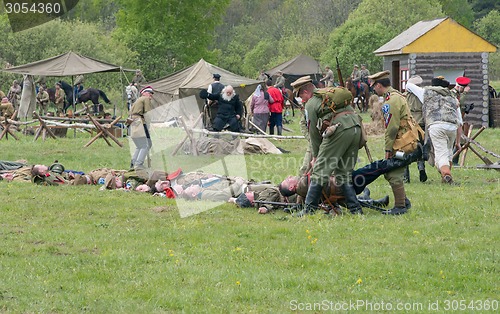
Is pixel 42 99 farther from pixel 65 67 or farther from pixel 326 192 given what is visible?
pixel 326 192

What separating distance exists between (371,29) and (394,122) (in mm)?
41617

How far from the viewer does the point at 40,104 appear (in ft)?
112

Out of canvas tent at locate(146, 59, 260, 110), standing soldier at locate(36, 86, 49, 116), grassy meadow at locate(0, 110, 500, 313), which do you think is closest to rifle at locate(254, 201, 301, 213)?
grassy meadow at locate(0, 110, 500, 313)

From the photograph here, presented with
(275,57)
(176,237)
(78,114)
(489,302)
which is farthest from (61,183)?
(275,57)

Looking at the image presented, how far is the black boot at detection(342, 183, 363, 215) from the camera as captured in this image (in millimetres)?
10984

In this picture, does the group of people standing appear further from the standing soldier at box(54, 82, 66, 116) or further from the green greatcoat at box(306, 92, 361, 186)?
the standing soldier at box(54, 82, 66, 116)

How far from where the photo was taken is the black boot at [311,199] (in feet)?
35.6

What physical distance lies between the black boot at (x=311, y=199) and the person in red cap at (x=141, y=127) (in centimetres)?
552

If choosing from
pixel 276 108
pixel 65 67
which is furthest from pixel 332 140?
pixel 65 67

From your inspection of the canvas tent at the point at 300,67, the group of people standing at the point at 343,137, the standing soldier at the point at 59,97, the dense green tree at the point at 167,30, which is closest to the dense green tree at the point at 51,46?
the dense green tree at the point at 167,30

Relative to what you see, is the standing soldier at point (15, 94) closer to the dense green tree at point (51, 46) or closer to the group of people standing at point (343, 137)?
the dense green tree at point (51, 46)

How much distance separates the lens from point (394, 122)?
37.3ft

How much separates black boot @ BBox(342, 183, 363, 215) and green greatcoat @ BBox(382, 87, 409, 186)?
57 cm

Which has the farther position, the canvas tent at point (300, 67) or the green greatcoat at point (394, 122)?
the canvas tent at point (300, 67)
